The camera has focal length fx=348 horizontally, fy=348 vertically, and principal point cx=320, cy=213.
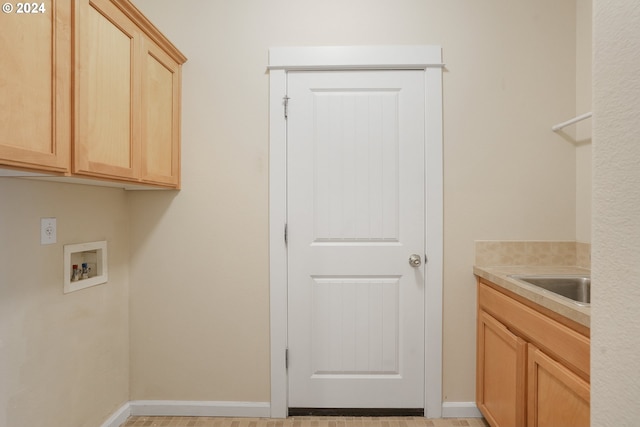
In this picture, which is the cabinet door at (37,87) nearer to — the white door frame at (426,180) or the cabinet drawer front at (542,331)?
the white door frame at (426,180)

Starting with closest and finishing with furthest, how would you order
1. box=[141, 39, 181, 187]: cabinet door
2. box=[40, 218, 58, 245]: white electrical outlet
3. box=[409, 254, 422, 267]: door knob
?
box=[40, 218, 58, 245]: white electrical outlet < box=[141, 39, 181, 187]: cabinet door < box=[409, 254, 422, 267]: door knob

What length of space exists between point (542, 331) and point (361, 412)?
1.14 metres

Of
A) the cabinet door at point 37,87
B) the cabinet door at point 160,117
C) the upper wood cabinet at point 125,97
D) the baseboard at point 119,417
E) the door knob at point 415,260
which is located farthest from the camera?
the door knob at point 415,260

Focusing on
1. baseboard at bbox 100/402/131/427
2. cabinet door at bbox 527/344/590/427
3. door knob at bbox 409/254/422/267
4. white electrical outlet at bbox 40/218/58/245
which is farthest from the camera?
door knob at bbox 409/254/422/267

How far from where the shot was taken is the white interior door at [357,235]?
199 centimetres

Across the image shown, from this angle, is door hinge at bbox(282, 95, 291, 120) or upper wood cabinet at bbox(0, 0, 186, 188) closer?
upper wood cabinet at bbox(0, 0, 186, 188)

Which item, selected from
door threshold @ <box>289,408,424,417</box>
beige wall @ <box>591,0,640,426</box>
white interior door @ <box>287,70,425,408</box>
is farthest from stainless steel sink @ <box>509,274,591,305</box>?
beige wall @ <box>591,0,640,426</box>

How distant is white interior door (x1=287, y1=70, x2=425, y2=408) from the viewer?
1.99 m

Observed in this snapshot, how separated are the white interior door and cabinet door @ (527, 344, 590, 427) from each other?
64cm

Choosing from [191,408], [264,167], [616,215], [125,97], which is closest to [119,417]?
[191,408]

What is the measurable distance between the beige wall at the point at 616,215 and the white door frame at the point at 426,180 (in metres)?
1.33

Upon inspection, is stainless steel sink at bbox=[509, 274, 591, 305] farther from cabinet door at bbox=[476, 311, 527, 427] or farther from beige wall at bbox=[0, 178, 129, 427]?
beige wall at bbox=[0, 178, 129, 427]

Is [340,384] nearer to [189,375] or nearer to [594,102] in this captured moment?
[189,375]

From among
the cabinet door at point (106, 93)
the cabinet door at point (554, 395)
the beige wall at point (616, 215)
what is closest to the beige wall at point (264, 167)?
the cabinet door at point (106, 93)
